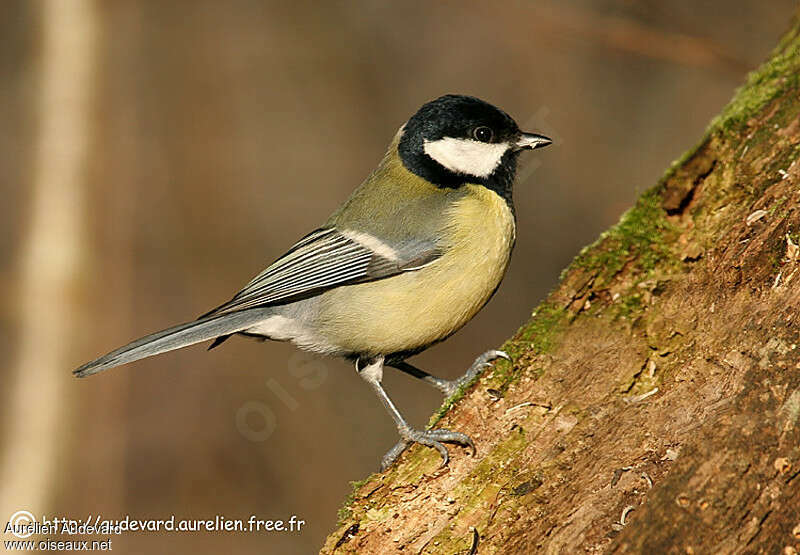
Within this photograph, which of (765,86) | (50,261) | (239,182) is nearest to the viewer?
(765,86)

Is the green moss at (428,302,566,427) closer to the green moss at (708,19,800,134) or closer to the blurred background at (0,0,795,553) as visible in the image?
the green moss at (708,19,800,134)

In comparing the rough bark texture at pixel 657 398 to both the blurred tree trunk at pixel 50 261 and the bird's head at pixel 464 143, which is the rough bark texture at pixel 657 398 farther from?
the blurred tree trunk at pixel 50 261

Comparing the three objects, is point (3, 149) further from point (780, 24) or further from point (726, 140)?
point (780, 24)

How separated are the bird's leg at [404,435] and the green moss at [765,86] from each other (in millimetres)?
1905

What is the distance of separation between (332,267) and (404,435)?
2.81ft

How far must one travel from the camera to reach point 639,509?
2.04 metres

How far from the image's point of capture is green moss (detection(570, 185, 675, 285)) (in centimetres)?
314

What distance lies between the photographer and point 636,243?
10.5ft

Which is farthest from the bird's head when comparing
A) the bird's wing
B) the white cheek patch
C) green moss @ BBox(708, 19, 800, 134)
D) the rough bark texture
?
green moss @ BBox(708, 19, 800, 134)

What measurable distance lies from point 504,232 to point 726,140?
110 cm

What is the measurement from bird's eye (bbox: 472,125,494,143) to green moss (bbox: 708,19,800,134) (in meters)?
1.03

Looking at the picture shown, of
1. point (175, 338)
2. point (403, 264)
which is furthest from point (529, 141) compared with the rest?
point (175, 338)

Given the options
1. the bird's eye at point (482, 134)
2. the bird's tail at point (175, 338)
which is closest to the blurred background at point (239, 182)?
the bird's eye at point (482, 134)

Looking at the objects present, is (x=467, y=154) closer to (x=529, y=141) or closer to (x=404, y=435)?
(x=529, y=141)
